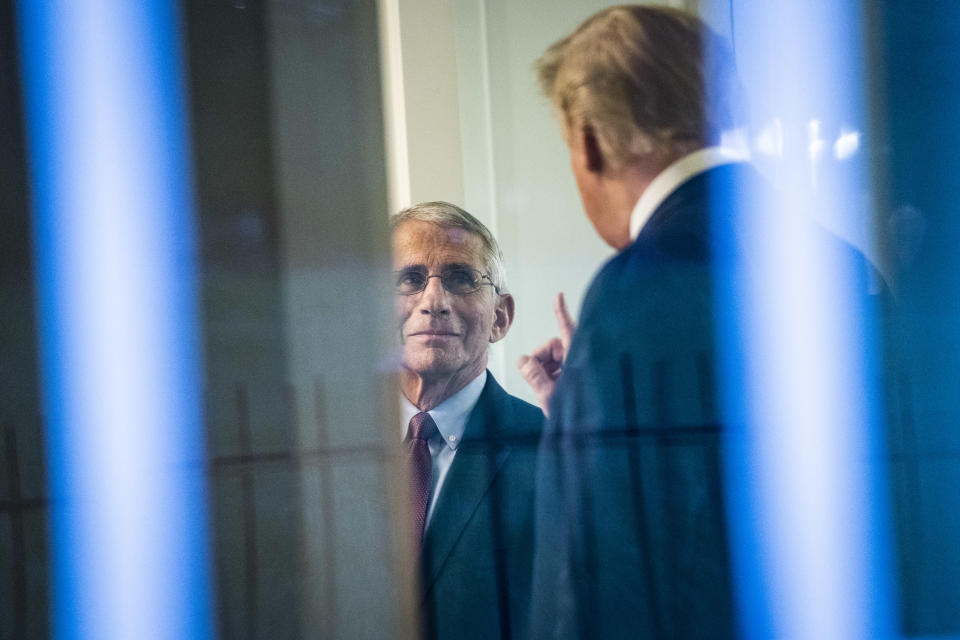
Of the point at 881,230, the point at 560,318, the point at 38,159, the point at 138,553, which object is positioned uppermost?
the point at 38,159

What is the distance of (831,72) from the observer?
5.18 feet

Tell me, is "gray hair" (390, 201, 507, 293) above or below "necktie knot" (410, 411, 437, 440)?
above

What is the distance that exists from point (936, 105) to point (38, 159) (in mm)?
1842

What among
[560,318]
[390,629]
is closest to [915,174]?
[560,318]

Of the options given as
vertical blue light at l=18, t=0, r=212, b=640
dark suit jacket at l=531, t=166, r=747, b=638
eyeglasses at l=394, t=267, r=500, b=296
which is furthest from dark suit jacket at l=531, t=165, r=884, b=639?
vertical blue light at l=18, t=0, r=212, b=640

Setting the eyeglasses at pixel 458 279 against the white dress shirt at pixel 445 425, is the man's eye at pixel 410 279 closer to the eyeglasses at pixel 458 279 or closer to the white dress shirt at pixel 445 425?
the eyeglasses at pixel 458 279

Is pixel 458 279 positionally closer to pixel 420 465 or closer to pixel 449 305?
A: pixel 449 305

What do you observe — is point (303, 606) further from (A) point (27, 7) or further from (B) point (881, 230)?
(B) point (881, 230)

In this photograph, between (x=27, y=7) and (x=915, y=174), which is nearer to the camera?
(x=27, y=7)

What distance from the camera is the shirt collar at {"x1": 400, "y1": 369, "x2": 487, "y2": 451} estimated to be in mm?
1532

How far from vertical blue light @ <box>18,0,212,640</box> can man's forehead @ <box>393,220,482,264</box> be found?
0.45 meters

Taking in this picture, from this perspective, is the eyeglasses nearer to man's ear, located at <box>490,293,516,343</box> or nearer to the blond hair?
man's ear, located at <box>490,293,516,343</box>

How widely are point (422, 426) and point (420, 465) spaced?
80 millimetres

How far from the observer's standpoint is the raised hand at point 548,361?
1.51 metres
